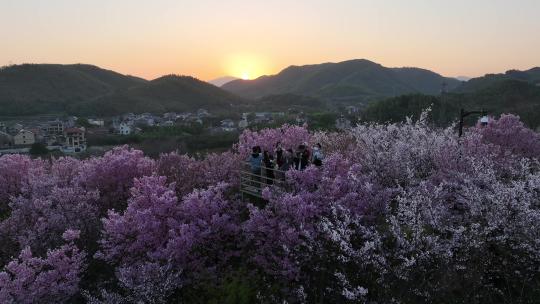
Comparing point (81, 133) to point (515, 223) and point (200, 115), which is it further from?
point (515, 223)

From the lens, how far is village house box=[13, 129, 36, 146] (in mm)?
100037

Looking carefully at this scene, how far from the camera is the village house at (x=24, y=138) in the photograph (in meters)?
100

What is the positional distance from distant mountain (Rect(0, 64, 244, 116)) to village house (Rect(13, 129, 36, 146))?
45.0 meters

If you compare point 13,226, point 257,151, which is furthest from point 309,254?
point 13,226

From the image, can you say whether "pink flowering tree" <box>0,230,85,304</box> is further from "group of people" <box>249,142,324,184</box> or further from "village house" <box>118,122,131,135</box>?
"village house" <box>118,122,131,135</box>

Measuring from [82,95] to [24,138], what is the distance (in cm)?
7170

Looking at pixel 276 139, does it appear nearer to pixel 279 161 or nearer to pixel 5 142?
pixel 279 161

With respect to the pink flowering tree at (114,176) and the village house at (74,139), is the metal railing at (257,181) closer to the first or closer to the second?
the pink flowering tree at (114,176)

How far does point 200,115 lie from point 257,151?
142 m

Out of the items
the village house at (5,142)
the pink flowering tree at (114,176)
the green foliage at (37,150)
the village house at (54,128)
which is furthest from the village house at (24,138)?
the pink flowering tree at (114,176)

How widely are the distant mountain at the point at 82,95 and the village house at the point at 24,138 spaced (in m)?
45.0

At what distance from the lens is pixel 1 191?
18938mm

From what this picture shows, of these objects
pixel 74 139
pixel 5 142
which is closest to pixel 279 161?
pixel 74 139

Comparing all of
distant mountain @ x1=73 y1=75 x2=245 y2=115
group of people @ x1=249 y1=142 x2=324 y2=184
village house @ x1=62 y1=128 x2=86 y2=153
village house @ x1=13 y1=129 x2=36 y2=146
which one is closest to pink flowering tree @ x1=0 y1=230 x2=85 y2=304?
group of people @ x1=249 y1=142 x2=324 y2=184
